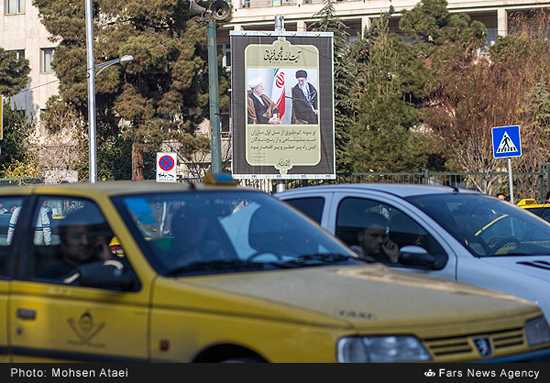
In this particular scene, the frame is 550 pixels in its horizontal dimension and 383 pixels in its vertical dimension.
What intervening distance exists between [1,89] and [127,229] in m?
47.6

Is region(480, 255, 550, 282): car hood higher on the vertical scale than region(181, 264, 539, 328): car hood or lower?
lower

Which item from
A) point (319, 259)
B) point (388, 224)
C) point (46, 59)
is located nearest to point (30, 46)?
point (46, 59)

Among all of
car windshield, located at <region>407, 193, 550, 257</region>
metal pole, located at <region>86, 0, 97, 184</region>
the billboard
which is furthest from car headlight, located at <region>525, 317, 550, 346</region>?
metal pole, located at <region>86, 0, 97, 184</region>

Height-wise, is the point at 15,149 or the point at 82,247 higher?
the point at 15,149

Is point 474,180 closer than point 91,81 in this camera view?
Yes

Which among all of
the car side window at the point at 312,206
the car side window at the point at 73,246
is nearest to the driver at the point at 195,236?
the car side window at the point at 73,246

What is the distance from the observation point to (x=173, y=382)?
314cm

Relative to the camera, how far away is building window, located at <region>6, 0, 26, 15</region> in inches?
1992

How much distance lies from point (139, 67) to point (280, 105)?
20.6 m

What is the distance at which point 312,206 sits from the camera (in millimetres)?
6109

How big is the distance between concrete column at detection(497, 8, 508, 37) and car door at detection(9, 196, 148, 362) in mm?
43648

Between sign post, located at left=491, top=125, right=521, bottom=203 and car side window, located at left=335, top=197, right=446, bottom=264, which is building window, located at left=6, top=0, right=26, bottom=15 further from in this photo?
car side window, located at left=335, top=197, right=446, bottom=264

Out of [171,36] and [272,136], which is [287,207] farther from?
[171,36]

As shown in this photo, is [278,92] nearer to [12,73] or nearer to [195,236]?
[195,236]
